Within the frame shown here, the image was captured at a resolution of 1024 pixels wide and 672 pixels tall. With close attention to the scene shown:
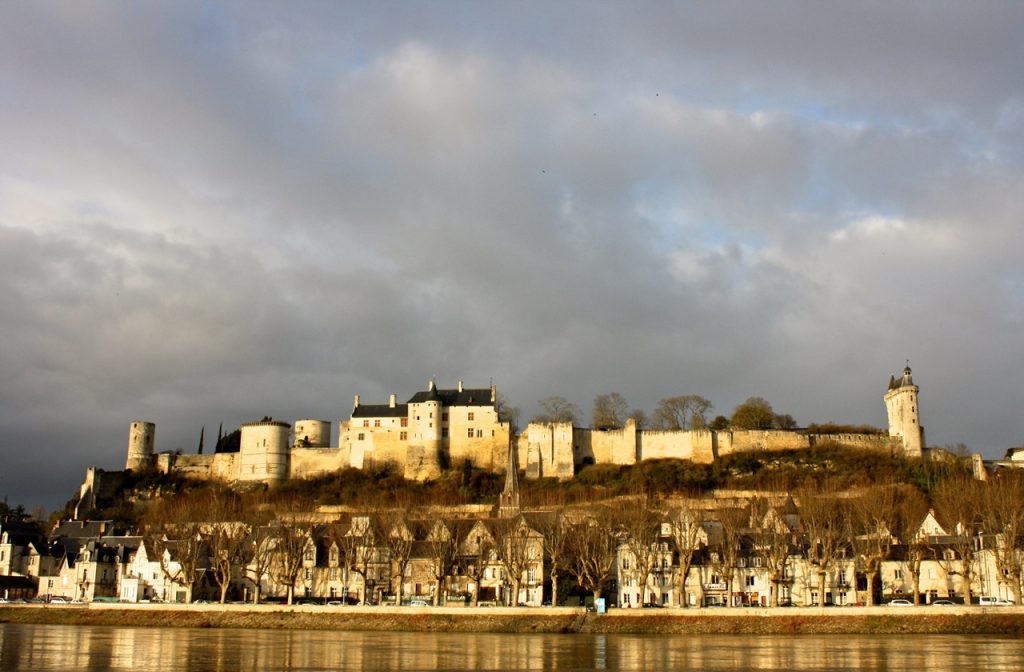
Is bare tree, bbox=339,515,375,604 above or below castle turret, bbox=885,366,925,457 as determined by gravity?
below

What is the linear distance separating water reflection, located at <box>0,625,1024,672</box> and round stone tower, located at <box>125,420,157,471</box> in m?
51.1

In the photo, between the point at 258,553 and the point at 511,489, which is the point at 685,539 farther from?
the point at 511,489

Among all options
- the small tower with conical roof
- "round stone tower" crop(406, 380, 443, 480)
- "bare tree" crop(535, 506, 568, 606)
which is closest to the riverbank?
"bare tree" crop(535, 506, 568, 606)

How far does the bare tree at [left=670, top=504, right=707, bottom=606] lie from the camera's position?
52469mm

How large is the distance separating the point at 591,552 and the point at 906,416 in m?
47.0

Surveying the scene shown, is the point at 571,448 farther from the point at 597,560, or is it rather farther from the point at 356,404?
the point at 597,560

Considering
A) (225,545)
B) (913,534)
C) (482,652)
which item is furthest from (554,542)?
(913,534)

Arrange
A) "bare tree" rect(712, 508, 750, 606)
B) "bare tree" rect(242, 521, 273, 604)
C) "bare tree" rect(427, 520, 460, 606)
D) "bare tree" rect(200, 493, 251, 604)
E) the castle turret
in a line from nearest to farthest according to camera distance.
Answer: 1. "bare tree" rect(712, 508, 750, 606)
2. "bare tree" rect(427, 520, 460, 606)
3. "bare tree" rect(242, 521, 273, 604)
4. "bare tree" rect(200, 493, 251, 604)
5. the castle turret

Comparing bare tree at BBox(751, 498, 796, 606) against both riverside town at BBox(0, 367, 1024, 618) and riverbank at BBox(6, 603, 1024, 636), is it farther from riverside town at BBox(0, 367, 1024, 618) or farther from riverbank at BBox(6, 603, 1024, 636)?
riverbank at BBox(6, 603, 1024, 636)

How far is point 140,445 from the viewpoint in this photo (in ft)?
327

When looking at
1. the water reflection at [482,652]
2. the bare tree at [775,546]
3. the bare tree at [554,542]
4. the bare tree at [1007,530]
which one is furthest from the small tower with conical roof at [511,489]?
the bare tree at [1007,530]

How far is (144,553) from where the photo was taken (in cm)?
6644

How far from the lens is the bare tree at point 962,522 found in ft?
167

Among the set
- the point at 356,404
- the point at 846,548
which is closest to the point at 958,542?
the point at 846,548
